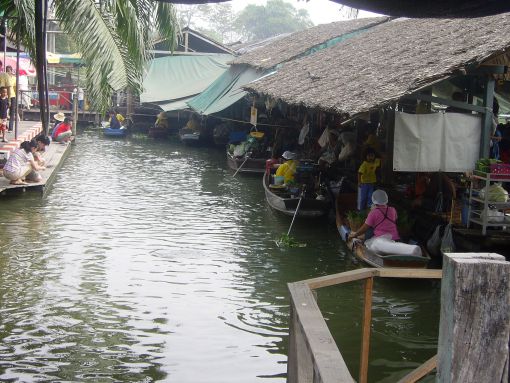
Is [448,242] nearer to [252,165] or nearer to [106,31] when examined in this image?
[106,31]

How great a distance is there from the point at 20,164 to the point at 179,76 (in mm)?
15411

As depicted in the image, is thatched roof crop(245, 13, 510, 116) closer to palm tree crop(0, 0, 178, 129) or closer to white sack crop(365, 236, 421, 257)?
white sack crop(365, 236, 421, 257)

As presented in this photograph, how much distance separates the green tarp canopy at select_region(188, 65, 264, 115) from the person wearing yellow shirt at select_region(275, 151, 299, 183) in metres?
6.53

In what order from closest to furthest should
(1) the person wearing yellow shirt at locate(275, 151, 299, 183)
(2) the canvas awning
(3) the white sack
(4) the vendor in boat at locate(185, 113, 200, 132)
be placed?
(3) the white sack < (1) the person wearing yellow shirt at locate(275, 151, 299, 183) < (2) the canvas awning < (4) the vendor in boat at locate(185, 113, 200, 132)

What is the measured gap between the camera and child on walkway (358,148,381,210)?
11.9 metres

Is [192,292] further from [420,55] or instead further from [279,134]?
[279,134]

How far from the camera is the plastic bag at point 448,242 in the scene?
916 cm

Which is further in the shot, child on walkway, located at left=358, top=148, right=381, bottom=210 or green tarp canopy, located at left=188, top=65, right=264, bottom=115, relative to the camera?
green tarp canopy, located at left=188, top=65, right=264, bottom=115

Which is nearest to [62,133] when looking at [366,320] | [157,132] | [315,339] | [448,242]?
[157,132]

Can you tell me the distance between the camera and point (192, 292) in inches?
340

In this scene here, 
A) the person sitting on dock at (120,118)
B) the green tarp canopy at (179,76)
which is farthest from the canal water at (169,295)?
the person sitting on dock at (120,118)

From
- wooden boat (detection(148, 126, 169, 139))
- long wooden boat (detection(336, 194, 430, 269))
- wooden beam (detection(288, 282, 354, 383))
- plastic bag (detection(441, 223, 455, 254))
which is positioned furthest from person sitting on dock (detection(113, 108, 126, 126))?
wooden beam (detection(288, 282, 354, 383))

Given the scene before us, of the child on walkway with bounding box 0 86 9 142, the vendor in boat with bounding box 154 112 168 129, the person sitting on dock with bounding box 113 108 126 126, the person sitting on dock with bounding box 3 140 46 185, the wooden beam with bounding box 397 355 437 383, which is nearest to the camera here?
the wooden beam with bounding box 397 355 437 383

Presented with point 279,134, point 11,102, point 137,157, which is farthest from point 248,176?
point 11,102
